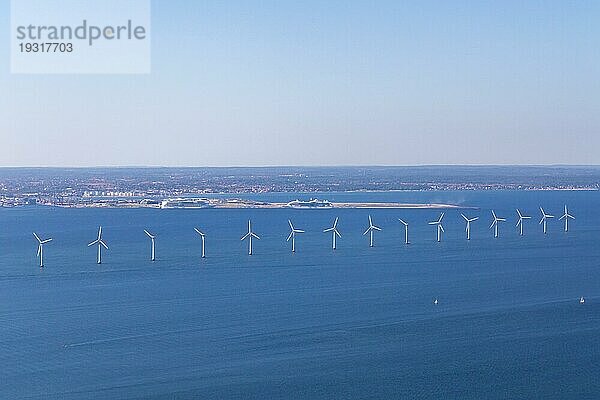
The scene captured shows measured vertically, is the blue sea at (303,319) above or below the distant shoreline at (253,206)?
below

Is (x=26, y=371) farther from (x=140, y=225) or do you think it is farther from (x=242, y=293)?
(x=140, y=225)

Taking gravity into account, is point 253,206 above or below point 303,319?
above

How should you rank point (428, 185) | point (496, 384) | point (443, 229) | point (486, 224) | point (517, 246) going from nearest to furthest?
point (496, 384) → point (517, 246) → point (443, 229) → point (486, 224) → point (428, 185)

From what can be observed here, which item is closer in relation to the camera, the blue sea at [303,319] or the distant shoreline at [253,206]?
the blue sea at [303,319]

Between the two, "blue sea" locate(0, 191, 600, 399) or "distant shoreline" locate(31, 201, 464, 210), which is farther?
"distant shoreline" locate(31, 201, 464, 210)

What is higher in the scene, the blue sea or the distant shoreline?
the distant shoreline

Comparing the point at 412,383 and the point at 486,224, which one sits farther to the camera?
the point at 486,224

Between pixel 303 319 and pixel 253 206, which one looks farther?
pixel 253 206

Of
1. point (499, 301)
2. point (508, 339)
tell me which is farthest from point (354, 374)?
point (499, 301)
